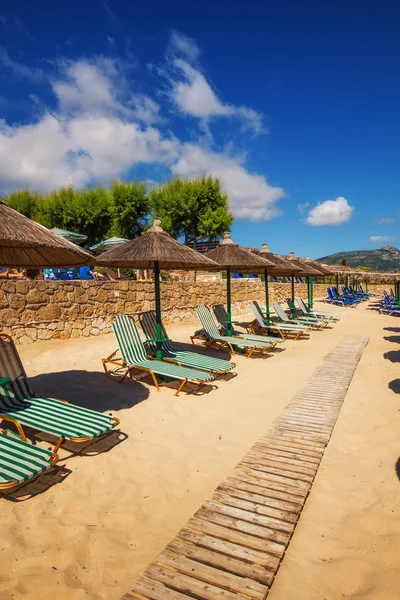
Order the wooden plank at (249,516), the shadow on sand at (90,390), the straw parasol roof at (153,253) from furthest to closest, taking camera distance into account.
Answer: the straw parasol roof at (153,253) → the shadow on sand at (90,390) → the wooden plank at (249,516)

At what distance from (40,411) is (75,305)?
5985mm

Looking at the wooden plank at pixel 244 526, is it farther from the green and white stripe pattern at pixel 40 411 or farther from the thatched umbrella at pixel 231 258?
the thatched umbrella at pixel 231 258

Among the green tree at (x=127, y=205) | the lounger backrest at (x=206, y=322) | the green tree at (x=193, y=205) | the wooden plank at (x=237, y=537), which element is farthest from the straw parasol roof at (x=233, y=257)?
the green tree at (x=193, y=205)

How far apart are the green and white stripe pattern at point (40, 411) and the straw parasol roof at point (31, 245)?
1.26 m

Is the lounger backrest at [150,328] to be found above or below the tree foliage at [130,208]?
below

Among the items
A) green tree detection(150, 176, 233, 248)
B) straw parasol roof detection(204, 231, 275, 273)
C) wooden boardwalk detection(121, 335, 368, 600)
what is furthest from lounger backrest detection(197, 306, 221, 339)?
green tree detection(150, 176, 233, 248)

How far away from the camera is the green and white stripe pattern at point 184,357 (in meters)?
6.17

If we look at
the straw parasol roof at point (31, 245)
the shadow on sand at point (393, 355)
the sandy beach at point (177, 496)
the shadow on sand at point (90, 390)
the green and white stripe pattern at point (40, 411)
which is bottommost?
the sandy beach at point (177, 496)

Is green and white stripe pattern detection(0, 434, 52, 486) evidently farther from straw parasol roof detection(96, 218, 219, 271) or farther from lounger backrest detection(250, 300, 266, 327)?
lounger backrest detection(250, 300, 266, 327)

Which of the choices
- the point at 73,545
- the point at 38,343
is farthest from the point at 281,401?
the point at 38,343

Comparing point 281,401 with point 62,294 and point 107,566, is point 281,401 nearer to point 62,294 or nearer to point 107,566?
point 107,566

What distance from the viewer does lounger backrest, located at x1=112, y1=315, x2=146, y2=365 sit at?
5957mm

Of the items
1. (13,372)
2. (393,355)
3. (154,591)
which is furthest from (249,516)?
(393,355)

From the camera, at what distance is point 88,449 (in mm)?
3758
